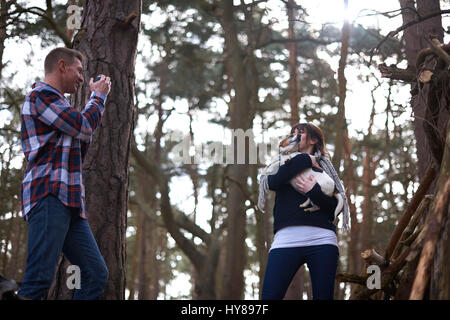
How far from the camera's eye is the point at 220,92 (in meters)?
16.6

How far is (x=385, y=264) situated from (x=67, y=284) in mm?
2193

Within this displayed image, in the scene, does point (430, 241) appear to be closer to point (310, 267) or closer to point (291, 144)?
point (310, 267)

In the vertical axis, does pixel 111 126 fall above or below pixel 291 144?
above

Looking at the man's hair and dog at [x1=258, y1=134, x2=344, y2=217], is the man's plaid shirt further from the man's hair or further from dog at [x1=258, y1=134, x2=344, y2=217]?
dog at [x1=258, y1=134, x2=344, y2=217]

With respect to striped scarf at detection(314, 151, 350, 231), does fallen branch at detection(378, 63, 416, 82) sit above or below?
above

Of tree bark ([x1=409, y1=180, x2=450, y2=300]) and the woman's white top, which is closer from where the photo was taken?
tree bark ([x1=409, y1=180, x2=450, y2=300])

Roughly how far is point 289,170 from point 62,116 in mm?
1517

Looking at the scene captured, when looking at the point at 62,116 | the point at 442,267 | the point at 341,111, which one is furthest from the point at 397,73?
the point at 341,111

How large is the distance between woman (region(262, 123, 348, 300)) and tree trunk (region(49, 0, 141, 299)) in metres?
1.29

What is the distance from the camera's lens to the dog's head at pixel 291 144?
406 cm

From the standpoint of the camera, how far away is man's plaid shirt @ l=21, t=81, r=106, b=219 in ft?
10.3

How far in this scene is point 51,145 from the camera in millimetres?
3230

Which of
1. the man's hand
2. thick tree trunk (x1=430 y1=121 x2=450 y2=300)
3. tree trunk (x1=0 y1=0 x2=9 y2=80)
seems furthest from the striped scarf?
tree trunk (x1=0 y1=0 x2=9 y2=80)

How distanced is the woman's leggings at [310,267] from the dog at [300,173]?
279 millimetres
